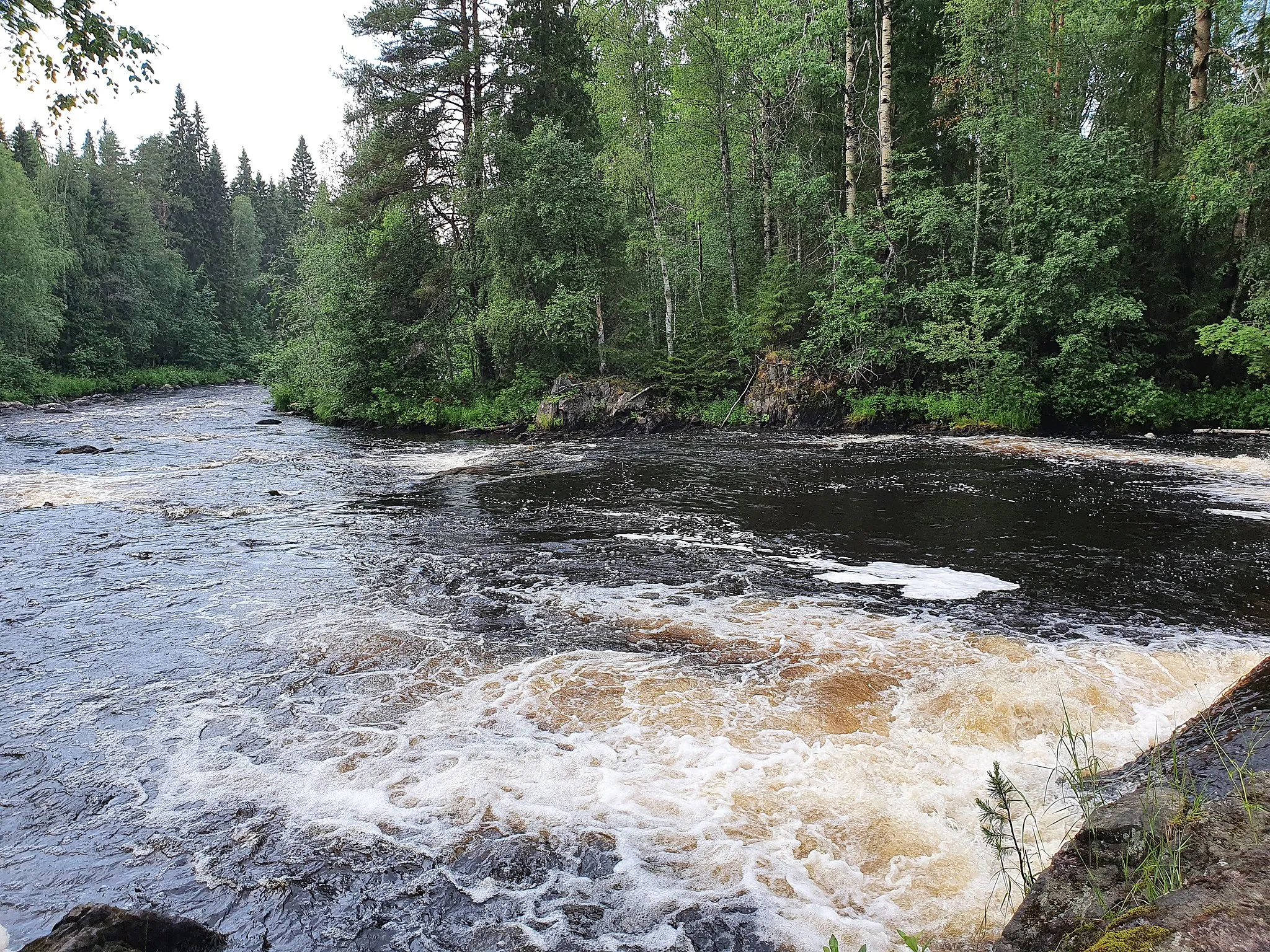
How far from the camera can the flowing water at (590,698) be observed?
13.3 ft

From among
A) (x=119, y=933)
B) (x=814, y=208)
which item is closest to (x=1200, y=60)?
(x=814, y=208)

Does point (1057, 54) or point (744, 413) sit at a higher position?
point (1057, 54)

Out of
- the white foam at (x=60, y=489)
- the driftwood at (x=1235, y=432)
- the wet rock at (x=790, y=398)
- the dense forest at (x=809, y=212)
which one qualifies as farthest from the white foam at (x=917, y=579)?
the white foam at (x=60, y=489)

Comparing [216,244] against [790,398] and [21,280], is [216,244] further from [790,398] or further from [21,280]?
[790,398]

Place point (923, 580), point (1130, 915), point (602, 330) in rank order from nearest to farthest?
point (1130, 915) → point (923, 580) → point (602, 330)

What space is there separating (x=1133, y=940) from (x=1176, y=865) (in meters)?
0.71

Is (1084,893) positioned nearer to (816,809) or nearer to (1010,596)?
(816,809)

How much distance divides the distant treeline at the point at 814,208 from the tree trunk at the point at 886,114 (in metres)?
0.11

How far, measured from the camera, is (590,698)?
20.5 feet

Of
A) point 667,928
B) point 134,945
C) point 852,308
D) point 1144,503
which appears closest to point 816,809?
point 667,928

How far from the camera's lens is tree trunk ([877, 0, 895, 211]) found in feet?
69.7

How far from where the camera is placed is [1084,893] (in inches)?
122

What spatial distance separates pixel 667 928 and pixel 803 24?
24854 mm

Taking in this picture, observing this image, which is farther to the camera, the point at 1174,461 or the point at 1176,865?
the point at 1174,461
